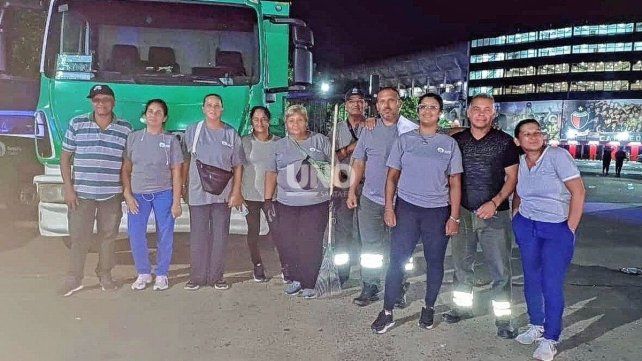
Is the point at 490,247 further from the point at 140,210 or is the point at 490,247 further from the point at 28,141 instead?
the point at 28,141

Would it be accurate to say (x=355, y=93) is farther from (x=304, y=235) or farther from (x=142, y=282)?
(x=142, y=282)

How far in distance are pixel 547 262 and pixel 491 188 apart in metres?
0.70

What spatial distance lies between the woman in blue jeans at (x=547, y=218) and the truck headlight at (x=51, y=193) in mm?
4281

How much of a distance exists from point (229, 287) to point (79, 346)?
179 cm

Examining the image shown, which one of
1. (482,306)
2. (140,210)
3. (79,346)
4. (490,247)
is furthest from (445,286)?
(79,346)

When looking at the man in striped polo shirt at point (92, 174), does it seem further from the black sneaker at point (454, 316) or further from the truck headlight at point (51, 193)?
the black sneaker at point (454, 316)

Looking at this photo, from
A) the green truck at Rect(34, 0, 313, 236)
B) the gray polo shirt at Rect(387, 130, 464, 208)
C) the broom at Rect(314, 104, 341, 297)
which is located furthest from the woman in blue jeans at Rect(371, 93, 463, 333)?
the green truck at Rect(34, 0, 313, 236)

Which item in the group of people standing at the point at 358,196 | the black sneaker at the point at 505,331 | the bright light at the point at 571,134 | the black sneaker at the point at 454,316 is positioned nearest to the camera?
the group of people standing at the point at 358,196

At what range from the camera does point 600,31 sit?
97.8m

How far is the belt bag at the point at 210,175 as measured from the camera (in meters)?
5.44

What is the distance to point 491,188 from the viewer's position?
4.59m

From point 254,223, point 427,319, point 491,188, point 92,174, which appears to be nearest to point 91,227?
point 92,174

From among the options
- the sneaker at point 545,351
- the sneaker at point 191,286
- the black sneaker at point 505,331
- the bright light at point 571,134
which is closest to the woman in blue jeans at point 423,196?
the black sneaker at point 505,331

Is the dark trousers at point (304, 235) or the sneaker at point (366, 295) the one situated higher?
the dark trousers at point (304, 235)
